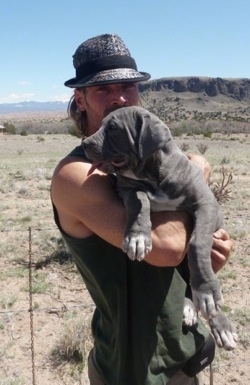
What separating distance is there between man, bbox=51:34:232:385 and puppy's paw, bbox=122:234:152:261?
0.24ft

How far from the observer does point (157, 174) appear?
3.02 metres

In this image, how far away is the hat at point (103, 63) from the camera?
317 cm

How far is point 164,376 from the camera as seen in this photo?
3.03 m

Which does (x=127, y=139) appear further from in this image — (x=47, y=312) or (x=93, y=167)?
(x=47, y=312)

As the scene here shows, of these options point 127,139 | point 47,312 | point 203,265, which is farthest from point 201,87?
point 203,265

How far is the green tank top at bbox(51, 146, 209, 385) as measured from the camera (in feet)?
9.45

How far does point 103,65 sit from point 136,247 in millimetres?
1267

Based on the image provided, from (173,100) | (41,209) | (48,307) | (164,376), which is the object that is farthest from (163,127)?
(173,100)

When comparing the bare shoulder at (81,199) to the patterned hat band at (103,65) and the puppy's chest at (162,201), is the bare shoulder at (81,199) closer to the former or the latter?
the puppy's chest at (162,201)

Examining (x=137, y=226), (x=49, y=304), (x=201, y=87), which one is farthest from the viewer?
(x=201, y=87)

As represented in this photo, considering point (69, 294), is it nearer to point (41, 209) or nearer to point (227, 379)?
point (227, 379)

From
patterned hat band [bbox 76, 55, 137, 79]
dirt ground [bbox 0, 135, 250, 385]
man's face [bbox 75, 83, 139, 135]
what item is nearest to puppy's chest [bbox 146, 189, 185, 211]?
man's face [bbox 75, 83, 139, 135]

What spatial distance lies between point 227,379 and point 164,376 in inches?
141

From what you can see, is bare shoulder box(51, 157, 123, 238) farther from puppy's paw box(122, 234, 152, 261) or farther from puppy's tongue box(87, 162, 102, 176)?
puppy's paw box(122, 234, 152, 261)
